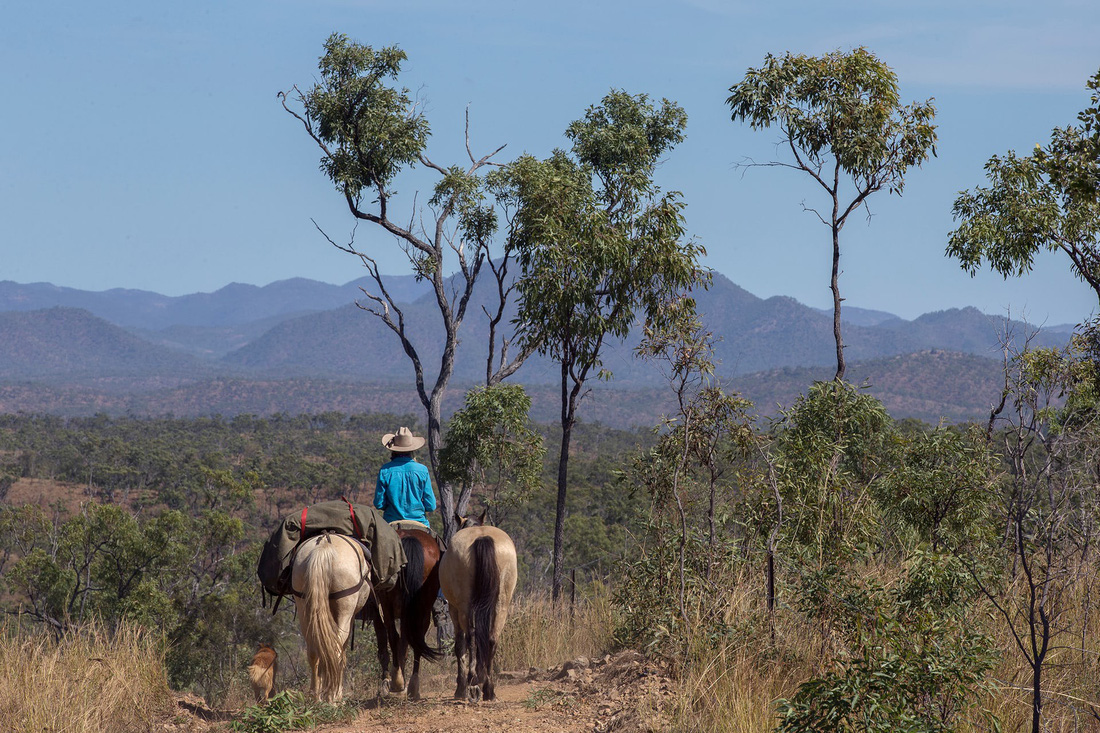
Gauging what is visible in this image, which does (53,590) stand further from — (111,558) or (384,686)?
(384,686)

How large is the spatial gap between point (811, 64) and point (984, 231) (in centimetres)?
383

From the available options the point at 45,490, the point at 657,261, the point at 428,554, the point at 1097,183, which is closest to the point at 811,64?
the point at 657,261

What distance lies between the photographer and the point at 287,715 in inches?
262

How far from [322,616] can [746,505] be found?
3.53m

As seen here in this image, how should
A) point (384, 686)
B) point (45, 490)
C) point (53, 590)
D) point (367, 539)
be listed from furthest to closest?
1. point (45, 490)
2. point (53, 590)
3. point (384, 686)
4. point (367, 539)

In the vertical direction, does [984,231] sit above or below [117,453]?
above

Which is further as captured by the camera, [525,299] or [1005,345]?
[525,299]

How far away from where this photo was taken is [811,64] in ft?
45.2

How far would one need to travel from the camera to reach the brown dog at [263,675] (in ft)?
24.1

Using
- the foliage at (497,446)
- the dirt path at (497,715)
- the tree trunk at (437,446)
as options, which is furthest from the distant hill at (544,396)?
the dirt path at (497,715)

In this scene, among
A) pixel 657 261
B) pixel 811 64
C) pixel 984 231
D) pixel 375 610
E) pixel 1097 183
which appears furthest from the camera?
pixel 984 231

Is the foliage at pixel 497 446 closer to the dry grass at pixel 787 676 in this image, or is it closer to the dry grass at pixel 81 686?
the dry grass at pixel 81 686

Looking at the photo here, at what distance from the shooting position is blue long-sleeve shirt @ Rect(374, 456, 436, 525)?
8.80m

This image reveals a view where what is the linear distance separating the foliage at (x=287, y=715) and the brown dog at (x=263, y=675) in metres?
0.25
